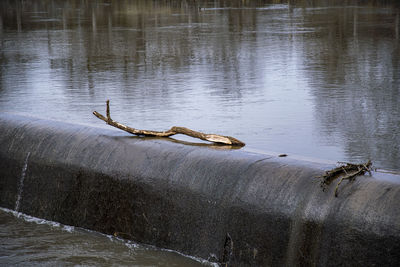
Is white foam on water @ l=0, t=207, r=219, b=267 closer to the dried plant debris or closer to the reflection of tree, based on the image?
the dried plant debris

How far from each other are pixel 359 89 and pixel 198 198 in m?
6.22

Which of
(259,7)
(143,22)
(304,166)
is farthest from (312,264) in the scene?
(259,7)

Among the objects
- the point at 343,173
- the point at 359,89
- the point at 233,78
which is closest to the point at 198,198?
the point at 343,173

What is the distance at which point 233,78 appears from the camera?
12.5 metres

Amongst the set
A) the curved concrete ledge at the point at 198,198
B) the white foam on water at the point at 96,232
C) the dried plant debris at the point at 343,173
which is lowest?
the white foam on water at the point at 96,232

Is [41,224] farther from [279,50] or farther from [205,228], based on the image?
[279,50]

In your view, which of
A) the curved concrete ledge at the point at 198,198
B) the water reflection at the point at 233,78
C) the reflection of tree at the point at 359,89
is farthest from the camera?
the water reflection at the point at 233,78

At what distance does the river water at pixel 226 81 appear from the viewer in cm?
821

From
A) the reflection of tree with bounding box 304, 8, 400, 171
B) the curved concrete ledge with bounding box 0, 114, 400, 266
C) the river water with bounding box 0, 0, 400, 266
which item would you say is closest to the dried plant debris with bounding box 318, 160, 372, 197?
the curved concrete ledge with bounding box 0, 114, 400, 266

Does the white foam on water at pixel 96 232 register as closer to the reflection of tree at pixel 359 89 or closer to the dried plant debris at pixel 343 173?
the dried plant debris at pixel 343 173

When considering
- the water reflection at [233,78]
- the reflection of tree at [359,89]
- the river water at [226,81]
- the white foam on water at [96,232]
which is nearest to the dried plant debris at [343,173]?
the white foam on water at [96,232]

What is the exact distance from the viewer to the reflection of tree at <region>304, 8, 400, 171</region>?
8.02m

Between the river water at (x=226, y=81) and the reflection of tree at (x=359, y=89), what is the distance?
0.02m

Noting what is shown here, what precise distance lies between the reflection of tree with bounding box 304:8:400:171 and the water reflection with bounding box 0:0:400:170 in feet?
0.05
